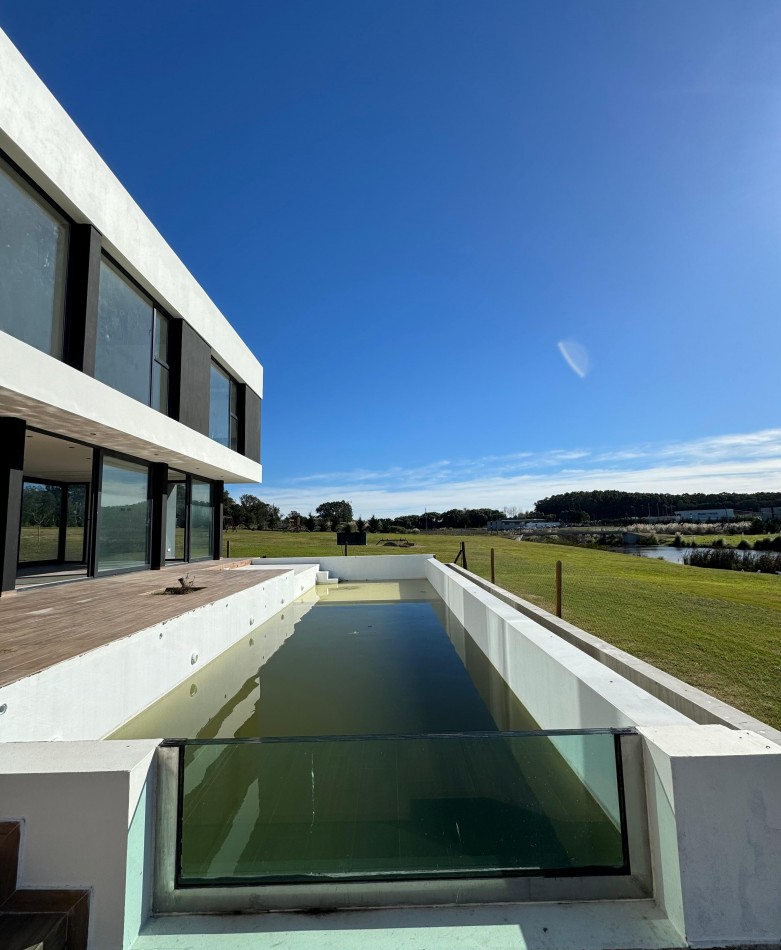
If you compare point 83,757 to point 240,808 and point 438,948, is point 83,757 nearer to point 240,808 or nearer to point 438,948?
point 240,808

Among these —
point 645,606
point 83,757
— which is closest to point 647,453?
point 645,606

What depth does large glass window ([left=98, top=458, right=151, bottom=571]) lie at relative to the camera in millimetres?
A: 9102

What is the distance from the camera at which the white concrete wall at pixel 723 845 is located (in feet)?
5.21

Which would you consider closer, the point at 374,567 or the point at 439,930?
the point at 439,930

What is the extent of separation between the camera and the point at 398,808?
188 cm

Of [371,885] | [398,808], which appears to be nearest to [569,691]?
[398,808]

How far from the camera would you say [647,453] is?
1501 inches

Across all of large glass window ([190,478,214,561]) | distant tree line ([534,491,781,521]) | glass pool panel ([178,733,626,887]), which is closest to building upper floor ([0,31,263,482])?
large glass window ([190,478,214,561])

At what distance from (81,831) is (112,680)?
9.67ft

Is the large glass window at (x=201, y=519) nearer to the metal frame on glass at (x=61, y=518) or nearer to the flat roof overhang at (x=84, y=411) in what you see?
the flat roof overhang at (x=84, y=411)

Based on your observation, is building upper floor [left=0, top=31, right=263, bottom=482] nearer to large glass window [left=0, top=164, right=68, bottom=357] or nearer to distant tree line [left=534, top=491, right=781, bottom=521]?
large glass window [left=0, top=164, right=68, bottom=357]

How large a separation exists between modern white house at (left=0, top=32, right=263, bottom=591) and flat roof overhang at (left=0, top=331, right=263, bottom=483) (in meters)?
0.02

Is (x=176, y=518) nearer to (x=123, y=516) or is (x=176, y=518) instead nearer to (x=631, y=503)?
(x=123, y=516)

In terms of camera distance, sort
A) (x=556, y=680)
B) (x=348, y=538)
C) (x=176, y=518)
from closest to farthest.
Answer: (x=556, y=680) < (x=176, y=518) < (x=348, y=538)
